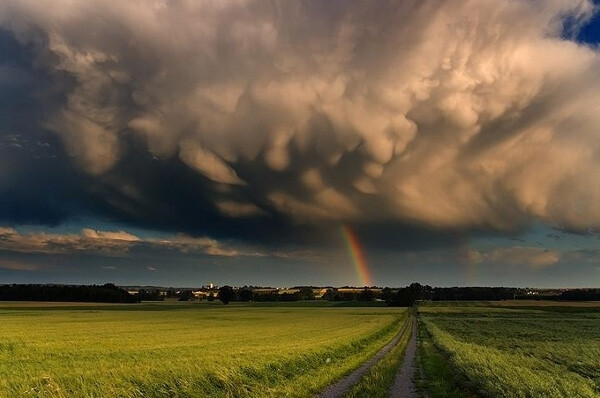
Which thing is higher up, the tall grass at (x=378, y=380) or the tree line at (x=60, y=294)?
the tree line at (x=60, y=294)

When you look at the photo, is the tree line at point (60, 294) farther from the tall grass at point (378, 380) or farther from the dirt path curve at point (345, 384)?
the dirt path curve at point (345, 384)

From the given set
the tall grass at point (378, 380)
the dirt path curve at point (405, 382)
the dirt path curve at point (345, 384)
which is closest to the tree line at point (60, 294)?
the dirt path curve at point (405, 382)

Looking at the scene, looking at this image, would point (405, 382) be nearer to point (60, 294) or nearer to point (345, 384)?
point (345, 384)

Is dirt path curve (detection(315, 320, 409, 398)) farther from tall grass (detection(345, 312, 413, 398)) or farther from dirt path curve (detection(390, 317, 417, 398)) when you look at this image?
dirt path curve (detection(390, 317, 417, 398))

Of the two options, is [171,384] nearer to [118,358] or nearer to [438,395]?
[438,395]

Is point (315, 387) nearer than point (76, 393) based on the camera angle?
No

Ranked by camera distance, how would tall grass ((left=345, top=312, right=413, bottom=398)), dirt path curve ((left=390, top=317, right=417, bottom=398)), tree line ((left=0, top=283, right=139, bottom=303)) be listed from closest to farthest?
tall grass ((left=345, top=312, right=413, bottom=398)) → dirt path curve ((left=390, top=317, right=417, bottom=398)) → tree line ((left=0, top=283, right=139, bottom=303))

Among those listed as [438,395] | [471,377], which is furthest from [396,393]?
[471,377]

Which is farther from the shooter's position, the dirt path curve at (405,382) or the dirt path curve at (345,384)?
the dirt path curve at (405,382)

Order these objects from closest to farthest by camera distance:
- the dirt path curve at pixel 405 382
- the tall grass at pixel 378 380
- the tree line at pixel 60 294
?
the tall grass at pixel 378 380 → the dirt path curve at pixel 405 382 → the tree line at pixel 60 294

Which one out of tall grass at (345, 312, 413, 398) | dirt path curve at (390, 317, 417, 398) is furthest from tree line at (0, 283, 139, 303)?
tall grass at (345, 312, 413, 398)

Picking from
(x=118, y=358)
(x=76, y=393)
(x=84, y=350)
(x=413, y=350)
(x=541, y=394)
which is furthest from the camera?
(x=413, y=350)

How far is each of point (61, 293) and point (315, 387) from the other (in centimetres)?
19032

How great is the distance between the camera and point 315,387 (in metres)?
19.9
